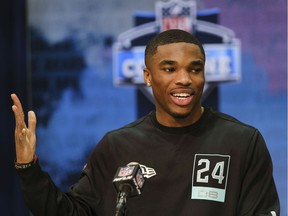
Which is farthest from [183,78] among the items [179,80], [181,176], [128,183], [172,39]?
[128,183]

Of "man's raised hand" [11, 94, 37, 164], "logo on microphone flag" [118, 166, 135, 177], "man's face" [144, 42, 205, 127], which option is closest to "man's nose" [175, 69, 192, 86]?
"man's face" [144, 42, 205, 127]

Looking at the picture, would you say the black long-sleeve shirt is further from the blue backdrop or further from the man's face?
the blue backdrop

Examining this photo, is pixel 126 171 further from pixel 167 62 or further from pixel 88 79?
pixel 88 79

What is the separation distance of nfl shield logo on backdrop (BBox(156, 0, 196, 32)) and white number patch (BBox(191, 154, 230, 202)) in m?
1.61

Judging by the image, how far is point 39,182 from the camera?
175 cm

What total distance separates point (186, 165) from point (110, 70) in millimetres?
1676

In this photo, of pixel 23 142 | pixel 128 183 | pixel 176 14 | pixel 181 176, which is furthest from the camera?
pixel 176 14

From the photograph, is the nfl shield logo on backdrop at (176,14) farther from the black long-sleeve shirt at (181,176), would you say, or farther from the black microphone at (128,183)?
the black microphone at (128,183)

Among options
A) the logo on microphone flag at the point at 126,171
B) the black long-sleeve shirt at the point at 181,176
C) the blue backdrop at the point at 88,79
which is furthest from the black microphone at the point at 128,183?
the blue backdrop at the point at 88,79

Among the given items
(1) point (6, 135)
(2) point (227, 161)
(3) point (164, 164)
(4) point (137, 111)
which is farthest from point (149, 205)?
(1) point (6, 135)

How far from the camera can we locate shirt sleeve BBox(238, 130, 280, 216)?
176 centimetres

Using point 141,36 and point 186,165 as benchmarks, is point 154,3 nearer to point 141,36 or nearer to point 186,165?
point 141,36

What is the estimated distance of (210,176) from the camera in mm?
1814

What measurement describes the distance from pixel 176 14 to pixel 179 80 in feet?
5.21
